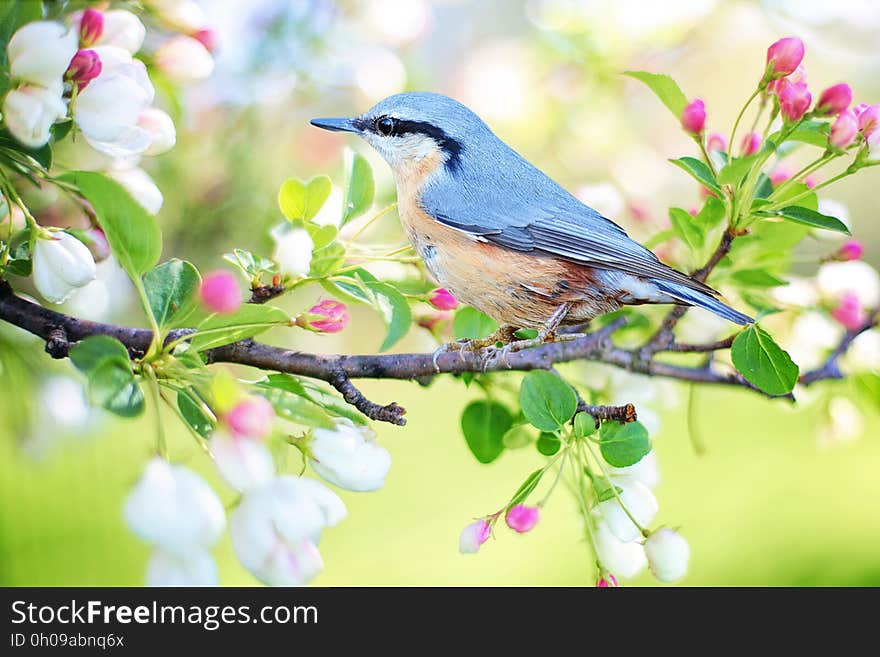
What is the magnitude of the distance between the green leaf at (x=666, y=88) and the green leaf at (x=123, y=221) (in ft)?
1.25

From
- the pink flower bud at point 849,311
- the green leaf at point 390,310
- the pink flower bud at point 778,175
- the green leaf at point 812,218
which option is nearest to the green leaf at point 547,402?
the green leaf at point 390,310

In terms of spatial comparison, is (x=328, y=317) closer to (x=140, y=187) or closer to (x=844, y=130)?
(x=140, y=187)

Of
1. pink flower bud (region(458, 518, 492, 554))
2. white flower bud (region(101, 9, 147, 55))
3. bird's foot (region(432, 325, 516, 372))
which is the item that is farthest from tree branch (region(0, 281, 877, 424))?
white flower bud (region(101, 9, 147, 55))

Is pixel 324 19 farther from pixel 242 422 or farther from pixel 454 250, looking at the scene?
pixel 242 422

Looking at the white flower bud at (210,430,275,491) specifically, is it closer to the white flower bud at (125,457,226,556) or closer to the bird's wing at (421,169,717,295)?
the white flower bud at (125,457,226,556)

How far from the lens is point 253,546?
521 millimetres

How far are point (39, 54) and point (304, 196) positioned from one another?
0.22 meters

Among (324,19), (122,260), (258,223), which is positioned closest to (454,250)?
(122,260)

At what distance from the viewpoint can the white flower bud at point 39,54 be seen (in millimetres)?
519

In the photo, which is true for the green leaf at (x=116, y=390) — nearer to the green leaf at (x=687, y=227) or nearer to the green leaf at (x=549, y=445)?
the green leaf at (x=549, y=445)

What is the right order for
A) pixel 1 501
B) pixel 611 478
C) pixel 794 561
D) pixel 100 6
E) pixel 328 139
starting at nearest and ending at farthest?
pixel 100 6, pixel 611 478, pixel 1 501, pixel 328 139, pixel 794 561

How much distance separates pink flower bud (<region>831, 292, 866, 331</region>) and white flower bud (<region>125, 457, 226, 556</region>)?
0.72 m

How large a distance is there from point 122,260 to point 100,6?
0.66 feet

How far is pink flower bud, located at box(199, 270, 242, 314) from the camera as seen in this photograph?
20.9 inches
